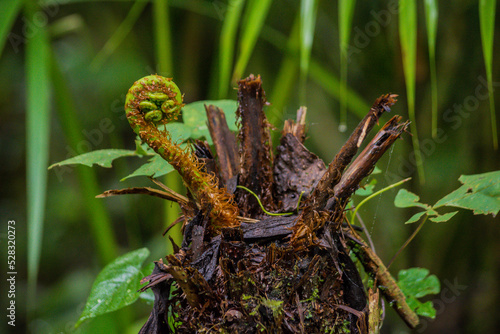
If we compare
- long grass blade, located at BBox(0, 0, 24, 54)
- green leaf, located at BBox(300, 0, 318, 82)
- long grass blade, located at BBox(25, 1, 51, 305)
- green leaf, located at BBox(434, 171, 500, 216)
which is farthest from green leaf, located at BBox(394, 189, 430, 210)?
long grass blade, located at BBox(0, 0, 24, 54)

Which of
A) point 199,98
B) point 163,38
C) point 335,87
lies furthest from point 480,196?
point 199,98

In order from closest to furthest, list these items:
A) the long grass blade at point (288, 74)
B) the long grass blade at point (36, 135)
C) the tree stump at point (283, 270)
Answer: the tree stump at point (283, 270), the long grass blade at point (36, 135), the long grass blade at point (288, 74)

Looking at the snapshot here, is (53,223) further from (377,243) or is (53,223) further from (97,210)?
(377,243)

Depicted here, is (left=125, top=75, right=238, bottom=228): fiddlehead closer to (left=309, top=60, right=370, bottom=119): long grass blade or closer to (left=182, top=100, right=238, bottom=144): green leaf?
(left=182, top=100, right=238, bottom=144): green leaf

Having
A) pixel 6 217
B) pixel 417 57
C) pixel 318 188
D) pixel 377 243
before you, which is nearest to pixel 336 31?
pixel 417 57

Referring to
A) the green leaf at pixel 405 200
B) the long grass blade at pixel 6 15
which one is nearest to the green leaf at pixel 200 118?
the green leaf at pixel 405 200

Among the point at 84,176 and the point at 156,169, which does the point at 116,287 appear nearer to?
the point at 156,169

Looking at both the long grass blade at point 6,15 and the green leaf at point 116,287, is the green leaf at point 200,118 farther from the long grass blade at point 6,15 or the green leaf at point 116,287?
the long grass blade at point 6,15
